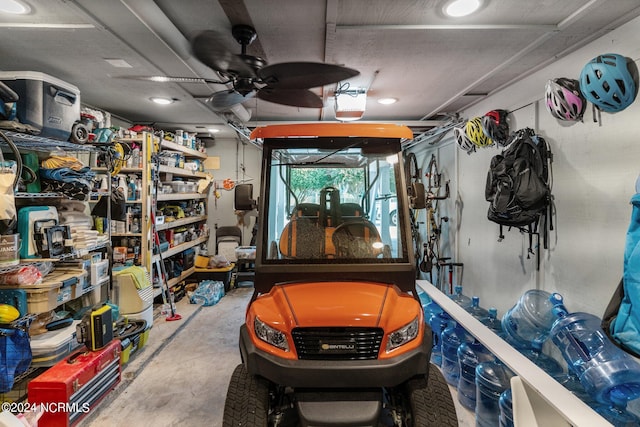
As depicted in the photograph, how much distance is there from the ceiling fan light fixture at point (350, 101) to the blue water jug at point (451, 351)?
8.18ft

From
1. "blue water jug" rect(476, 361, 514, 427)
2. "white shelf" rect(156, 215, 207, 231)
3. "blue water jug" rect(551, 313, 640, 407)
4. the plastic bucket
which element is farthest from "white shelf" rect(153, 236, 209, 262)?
"blue water jug" rect(551, 313, 640, 407)

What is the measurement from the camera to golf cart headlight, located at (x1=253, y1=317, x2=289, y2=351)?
5.30ft

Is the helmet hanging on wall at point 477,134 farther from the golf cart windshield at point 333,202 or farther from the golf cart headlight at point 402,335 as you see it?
the golf cart headlight at point 402,335

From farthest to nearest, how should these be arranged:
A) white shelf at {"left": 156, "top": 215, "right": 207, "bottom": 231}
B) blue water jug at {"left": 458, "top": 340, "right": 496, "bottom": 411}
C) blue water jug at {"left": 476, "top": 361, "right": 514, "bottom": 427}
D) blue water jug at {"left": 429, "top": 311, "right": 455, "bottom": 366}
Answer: white shelf at {"left": 156, "top": 215, "right": 207, "bottom": 231}, blue water jug at {"left": 429, "top": 311, "right": 455, "bottom": 366}, blue water jug at {"left": 458, "top": 340, "right": 496, "bottom": 411}, blue water jug at {"left": 476, "top": 361, "right": 514, "bottom": 427}

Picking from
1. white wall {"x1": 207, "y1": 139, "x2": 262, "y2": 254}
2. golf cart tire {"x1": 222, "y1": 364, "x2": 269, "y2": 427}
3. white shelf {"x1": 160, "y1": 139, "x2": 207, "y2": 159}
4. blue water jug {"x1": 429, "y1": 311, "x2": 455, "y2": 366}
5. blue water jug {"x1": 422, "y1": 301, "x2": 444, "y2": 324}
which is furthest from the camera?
white wall {"x1": 207, "y1": 139, "x2": 262, "y2": 254}

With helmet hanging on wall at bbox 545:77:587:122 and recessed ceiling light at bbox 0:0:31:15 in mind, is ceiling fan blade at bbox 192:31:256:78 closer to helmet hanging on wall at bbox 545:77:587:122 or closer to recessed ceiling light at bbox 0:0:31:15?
recessed ceiling light at bbox 0:0:31:15

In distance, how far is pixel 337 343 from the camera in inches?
63.1

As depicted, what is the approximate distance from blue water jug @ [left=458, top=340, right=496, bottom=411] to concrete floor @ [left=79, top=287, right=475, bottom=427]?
92 millimetres

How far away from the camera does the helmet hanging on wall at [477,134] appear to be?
11.7 feet

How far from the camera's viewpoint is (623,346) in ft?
4.58

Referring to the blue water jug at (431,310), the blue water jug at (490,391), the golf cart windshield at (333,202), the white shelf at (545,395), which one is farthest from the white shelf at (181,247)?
the white shelf at (545,395)

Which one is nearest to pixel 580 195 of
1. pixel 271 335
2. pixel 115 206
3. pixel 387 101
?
pixel 387 101

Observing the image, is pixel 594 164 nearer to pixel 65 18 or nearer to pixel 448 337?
pixel 448 337

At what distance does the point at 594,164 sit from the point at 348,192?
1.83 m
